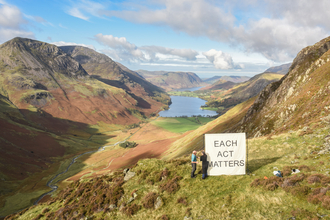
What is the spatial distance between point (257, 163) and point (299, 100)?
3123cm

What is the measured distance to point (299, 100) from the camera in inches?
1767

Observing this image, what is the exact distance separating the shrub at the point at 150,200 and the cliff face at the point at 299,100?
27280 mm

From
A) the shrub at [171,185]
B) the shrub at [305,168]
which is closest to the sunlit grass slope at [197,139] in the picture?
the shrub at [171,185]

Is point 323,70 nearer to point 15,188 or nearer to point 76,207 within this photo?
point 76,207

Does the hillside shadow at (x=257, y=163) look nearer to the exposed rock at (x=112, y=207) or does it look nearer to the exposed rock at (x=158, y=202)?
the exposed rock at (x=158, y=202)

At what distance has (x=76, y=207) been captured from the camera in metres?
26.7

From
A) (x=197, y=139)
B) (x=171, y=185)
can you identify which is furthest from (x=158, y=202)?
(x=197, y=139)

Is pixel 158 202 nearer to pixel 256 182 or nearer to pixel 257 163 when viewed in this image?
pixel 256 182

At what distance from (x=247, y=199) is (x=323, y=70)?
166 ft

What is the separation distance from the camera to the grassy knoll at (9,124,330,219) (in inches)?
573

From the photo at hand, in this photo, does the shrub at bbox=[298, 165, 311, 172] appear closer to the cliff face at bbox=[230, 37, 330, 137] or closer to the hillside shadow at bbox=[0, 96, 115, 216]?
the cliff face at bbox=[230, 37, 330, 137]

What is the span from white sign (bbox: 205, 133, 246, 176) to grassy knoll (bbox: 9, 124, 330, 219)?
105cm

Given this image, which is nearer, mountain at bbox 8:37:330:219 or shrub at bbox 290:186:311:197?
mountain at bbox 8:37:330:219

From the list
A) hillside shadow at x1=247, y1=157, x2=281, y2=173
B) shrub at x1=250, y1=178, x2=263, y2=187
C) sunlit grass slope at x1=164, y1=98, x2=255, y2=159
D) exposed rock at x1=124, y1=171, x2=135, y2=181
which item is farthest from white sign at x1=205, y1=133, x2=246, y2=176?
sunlit grass slope at x1=164, y1=98, x2=255, y2=159
